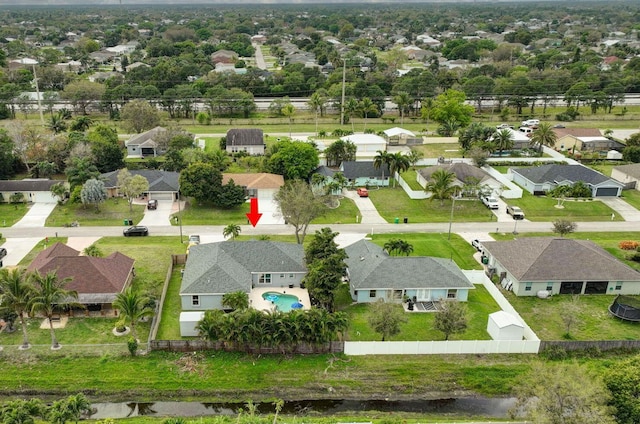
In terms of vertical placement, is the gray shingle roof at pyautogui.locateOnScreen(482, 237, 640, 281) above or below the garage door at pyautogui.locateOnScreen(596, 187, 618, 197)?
above

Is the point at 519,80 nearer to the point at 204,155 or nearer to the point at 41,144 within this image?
the point at 204,155

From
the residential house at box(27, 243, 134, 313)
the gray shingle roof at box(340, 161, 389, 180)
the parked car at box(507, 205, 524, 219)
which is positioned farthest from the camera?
the gray shingle roof at box(340, 161, 389, 180)

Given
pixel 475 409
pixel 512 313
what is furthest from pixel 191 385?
pixel 512 313

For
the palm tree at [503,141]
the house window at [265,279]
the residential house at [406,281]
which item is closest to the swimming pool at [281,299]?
the house window at [265,279]

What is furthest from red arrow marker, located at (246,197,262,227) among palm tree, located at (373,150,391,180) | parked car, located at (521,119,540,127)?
parked car, located at (521,119,540,127)

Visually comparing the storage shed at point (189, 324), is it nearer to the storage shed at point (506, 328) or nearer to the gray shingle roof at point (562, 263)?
the storage shed at point (506, 328)

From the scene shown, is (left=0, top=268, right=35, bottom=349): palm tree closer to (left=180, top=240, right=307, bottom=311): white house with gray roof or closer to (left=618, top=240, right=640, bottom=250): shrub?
(left=180, top=240, right=307, bottom=311): white house with gray roof

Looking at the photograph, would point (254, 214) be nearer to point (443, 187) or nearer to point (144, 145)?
point (443, 187)

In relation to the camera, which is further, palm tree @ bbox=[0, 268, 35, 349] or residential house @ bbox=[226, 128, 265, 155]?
residential house @ bbox=[226, 128, 265, 155]
